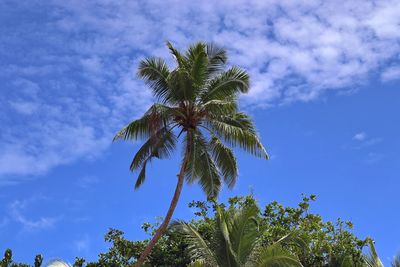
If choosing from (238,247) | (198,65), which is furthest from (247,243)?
(198,65)

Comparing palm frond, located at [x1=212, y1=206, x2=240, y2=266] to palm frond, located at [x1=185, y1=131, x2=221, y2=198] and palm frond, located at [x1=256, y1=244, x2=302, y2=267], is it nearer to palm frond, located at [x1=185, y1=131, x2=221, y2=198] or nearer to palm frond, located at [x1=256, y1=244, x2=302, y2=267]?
palm frond, located at [x1=256, y1=244, x2=302, y2=267]

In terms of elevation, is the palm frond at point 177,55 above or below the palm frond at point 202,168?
above

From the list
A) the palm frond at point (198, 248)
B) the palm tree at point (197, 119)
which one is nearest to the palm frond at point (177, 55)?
the palm tree at point (197, 119)

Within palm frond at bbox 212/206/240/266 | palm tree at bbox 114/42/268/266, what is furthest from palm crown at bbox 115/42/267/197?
palm frond at bbox 212/206/240/266

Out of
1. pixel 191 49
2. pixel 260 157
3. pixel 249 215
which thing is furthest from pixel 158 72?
pixel 249 215

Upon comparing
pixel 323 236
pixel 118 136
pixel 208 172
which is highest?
pixel 118 136

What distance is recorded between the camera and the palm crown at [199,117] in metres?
23.3

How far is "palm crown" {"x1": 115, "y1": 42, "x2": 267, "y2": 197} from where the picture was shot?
23297 millimetres

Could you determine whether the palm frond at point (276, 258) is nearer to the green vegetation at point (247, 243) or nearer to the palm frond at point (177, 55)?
the green vegetation at point (247, 243)

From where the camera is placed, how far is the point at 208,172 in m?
24.6

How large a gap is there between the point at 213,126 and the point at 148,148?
9.09ft

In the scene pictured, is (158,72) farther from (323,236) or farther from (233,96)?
(323,236)

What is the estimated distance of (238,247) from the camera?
18.9 metres

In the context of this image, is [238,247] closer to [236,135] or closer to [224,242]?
[224,242]
